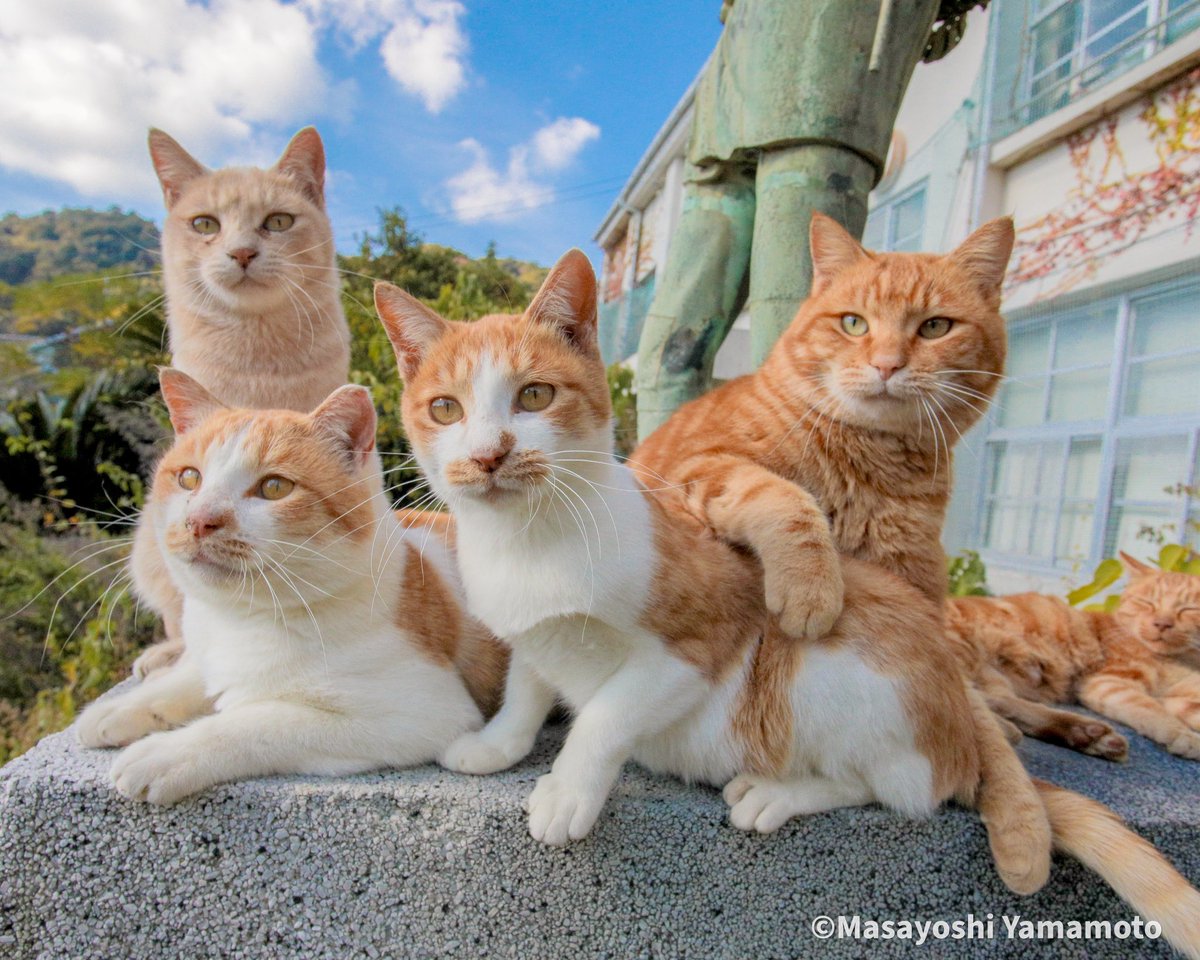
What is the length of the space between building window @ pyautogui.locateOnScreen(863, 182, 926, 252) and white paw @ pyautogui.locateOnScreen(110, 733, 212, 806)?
550cm

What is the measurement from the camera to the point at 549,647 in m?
1.16

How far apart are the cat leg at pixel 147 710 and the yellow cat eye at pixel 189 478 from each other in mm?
378

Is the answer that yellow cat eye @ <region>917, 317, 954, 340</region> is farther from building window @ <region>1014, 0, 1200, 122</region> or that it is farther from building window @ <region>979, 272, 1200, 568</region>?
building window @ <region>1014, 0, 1200, 122</region>

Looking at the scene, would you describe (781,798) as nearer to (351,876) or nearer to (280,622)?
(351,876)

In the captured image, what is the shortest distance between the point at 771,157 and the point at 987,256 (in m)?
0.63

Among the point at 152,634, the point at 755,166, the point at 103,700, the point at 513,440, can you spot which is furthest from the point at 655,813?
the point at 152,634

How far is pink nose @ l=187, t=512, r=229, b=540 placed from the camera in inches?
43.1

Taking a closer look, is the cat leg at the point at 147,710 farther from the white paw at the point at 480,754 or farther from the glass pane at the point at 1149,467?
the glass pane at the point at 1149,467

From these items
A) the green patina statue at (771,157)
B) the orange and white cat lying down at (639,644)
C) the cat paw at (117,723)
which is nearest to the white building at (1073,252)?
the green patina statue at (771,157)

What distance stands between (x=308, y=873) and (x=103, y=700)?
622 mm

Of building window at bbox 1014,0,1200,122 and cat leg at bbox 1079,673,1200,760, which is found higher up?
building window at bbox 1014,0,1200,122

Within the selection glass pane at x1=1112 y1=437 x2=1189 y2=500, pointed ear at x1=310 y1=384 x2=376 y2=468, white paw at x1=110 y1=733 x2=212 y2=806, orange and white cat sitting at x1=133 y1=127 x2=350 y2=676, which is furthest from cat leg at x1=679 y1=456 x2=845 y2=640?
glass pane at x1=1112 y1=437 x2=1189 y2=500

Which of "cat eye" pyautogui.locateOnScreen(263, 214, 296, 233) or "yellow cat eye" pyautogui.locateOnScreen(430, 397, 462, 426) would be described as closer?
Answer: "yellow cat eye" pyautogui.locateOnScreen(430, 397, 462, 426)

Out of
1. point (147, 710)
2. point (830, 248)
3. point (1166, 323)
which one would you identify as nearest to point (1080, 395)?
point (1166, 323)
